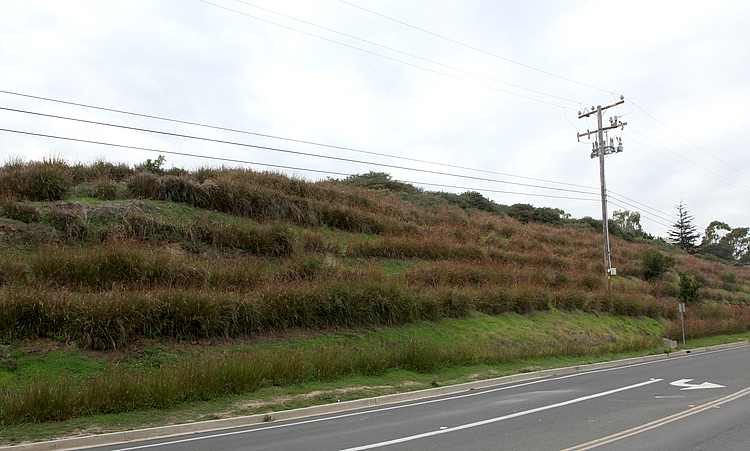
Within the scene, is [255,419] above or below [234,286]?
below

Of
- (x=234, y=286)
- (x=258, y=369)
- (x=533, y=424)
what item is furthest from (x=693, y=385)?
(x=234, y=286)

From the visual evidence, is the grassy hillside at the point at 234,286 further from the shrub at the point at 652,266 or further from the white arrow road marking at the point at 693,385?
the shrub at the point at 652,266

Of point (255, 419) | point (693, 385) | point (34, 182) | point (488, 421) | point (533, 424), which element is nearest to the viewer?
point (533, 424)

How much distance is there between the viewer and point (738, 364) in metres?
22.6

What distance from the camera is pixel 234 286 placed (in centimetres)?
2064

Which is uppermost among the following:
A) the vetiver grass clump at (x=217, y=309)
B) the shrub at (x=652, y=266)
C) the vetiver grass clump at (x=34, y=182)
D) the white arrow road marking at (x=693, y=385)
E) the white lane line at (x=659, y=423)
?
the vetiver grass clump at (x=34, y=182)

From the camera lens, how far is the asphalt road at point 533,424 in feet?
30.6

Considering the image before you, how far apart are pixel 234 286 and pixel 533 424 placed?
1253 centimetres

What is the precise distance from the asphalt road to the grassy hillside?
3490 mm

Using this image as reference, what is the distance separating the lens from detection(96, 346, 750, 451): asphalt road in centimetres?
933

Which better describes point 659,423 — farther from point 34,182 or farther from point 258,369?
point 34,182

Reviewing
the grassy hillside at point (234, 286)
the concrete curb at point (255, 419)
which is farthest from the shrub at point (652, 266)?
the concrete curb at point (255, 419)

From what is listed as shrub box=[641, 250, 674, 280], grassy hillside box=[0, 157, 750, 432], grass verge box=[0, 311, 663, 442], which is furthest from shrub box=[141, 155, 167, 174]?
shrub box=[641, 250, 674, 280]

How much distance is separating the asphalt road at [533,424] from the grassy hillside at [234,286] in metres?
3.49
